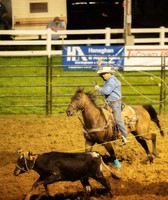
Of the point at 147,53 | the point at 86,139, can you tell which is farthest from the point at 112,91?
the point at 147,53

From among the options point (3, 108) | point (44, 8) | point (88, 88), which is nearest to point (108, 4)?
point (44, 8)

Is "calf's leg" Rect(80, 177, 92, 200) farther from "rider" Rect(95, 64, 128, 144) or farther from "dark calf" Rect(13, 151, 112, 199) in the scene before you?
"rider" Rect(95, 64, 128, 144)

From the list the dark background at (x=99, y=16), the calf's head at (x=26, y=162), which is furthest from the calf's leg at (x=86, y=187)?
the dark background at (x=99, y=16)

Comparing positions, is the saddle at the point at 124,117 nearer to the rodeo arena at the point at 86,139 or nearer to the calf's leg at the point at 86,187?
the rodeo arena at the point at 86,139

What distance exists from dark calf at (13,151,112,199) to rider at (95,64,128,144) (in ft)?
4.97

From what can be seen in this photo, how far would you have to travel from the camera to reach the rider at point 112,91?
8852 mm

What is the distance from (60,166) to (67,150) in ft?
9.29

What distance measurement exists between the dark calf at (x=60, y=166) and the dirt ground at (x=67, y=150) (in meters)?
0.48

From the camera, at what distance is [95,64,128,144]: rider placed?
8.85 m

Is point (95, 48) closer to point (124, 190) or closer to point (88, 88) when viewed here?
point (88, 88)

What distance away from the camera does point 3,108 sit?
45.6ft

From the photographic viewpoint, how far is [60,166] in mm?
7449

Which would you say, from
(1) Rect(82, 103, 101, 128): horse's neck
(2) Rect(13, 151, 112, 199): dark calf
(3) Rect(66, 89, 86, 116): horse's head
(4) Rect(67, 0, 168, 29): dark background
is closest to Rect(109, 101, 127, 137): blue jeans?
(1) Rect(82, 103, 101, 128): horse's neck

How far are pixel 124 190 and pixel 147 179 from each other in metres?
0.65
